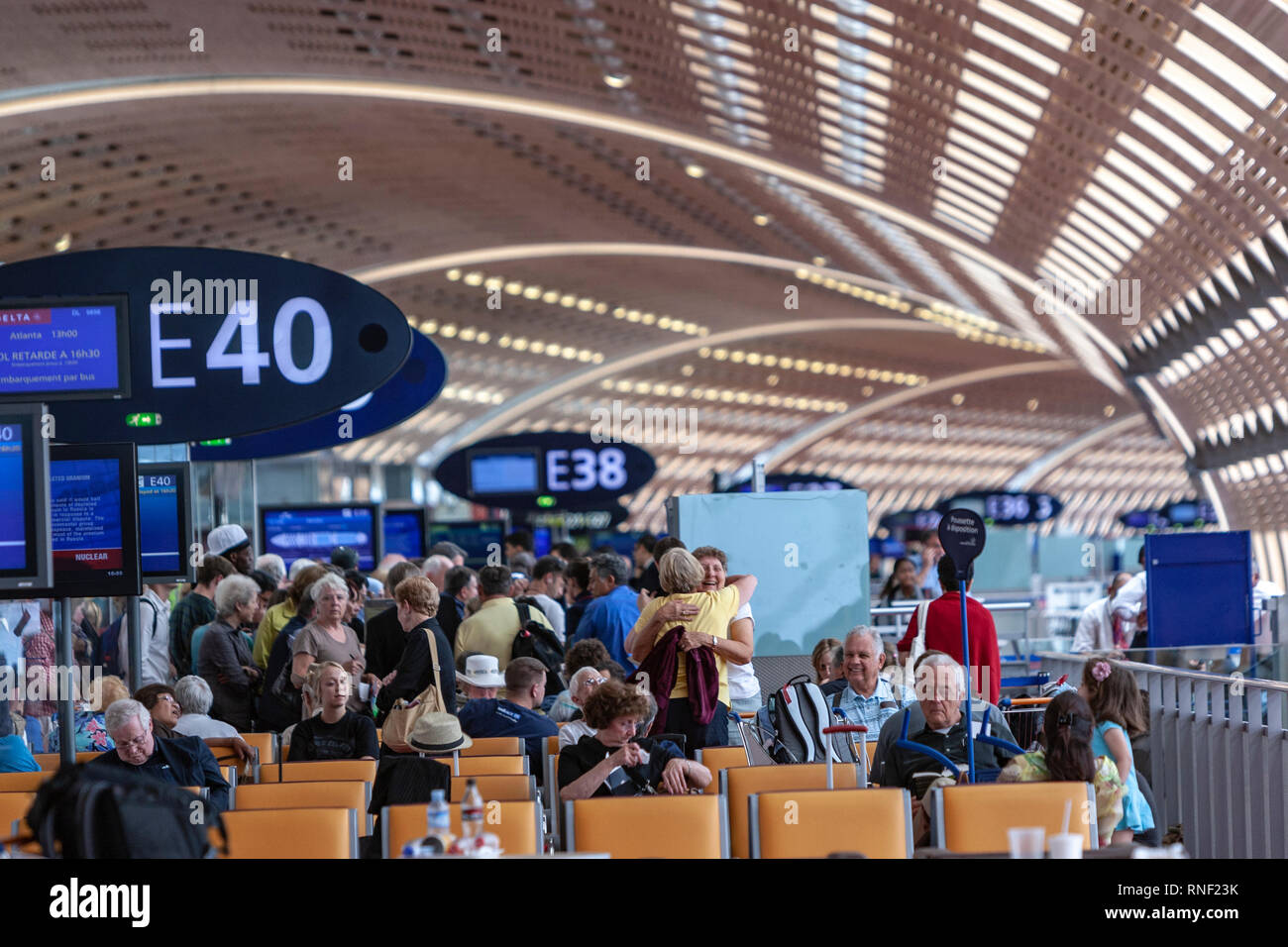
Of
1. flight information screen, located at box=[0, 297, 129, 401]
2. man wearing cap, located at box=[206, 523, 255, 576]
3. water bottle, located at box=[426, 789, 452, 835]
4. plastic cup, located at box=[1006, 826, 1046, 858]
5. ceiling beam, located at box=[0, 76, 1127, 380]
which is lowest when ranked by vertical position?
plastic cup, located at box=[1006, 826, 1046, 858]

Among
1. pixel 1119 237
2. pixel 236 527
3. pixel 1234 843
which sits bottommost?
pixel 1234 843

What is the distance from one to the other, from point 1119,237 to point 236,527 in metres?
19.4

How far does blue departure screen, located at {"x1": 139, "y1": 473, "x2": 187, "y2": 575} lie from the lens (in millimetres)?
10664

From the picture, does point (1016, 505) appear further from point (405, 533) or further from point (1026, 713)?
point (1026, 713)

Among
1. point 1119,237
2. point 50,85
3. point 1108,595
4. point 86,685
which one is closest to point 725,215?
point 1119,237

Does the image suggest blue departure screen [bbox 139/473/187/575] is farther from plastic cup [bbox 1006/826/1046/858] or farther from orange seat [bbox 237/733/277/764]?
plastic cup [bbox 1006/826/1046/858]

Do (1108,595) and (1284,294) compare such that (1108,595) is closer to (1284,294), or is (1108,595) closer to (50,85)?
(1284,294)

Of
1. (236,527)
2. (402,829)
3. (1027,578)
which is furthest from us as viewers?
(1027,578)

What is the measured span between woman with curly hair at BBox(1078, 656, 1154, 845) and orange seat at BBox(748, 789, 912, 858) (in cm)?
168

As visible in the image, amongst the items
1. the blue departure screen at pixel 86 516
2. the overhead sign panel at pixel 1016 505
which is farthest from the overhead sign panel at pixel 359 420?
the overhead sign panel at pixel 1016 505

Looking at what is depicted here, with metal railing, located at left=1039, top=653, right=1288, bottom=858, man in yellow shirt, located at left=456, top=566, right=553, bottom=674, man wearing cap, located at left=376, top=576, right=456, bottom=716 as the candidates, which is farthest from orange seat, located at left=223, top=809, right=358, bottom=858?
metal railing, located at left=1039, top=653, right=1288, bottom=858

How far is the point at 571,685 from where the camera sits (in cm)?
832

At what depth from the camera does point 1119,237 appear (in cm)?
2836

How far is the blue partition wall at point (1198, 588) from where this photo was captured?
12.8 m
